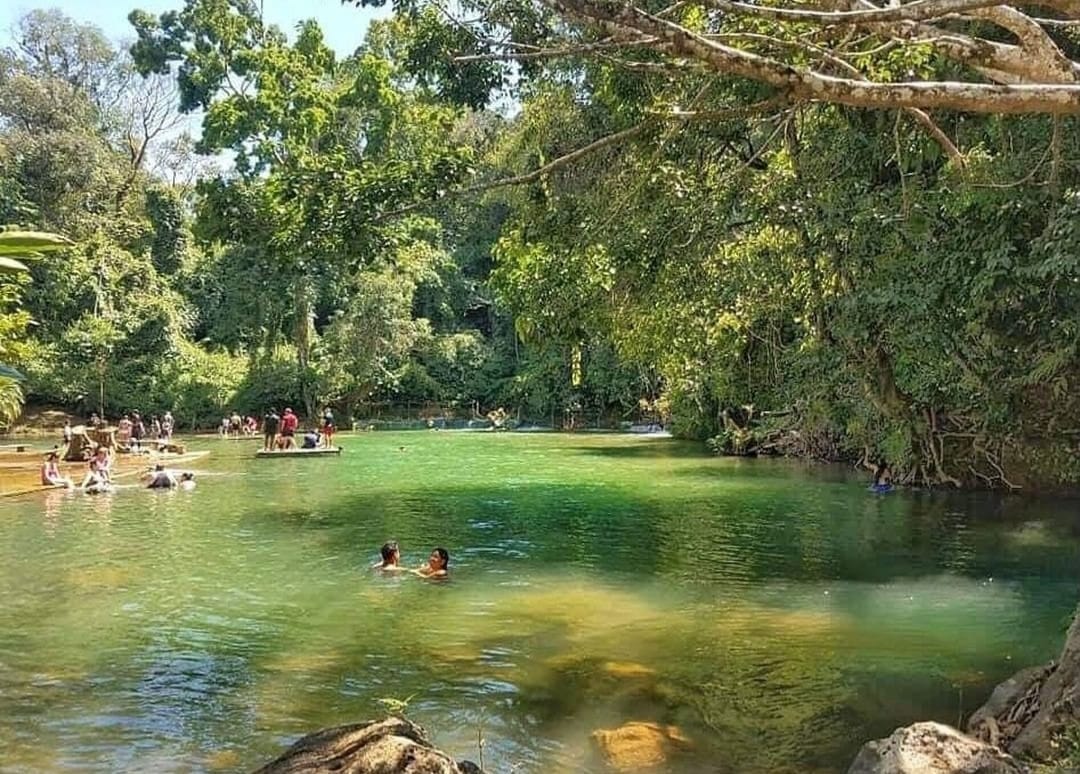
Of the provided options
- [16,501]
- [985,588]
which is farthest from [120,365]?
[985,588]

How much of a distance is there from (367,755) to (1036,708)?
14.4 feet

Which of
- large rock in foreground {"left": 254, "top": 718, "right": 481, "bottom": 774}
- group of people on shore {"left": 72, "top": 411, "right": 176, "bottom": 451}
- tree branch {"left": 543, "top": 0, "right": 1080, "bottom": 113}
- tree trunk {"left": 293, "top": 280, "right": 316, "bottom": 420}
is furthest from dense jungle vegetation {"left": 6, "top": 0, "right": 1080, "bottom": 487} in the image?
group of people on shore {"left": 72, "top": 411, "right": 176, "bottom": 451}

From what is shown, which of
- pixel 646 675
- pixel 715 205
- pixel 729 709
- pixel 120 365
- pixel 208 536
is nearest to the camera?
pixel 729 709

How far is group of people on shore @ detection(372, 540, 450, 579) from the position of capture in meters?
12.5

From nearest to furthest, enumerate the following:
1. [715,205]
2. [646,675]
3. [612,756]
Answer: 1. [612,756]
2. [646,675]
3. [715,205]

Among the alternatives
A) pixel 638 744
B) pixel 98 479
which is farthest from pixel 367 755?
pixel 98 479

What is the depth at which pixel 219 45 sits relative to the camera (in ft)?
125

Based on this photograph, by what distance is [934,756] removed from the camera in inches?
183

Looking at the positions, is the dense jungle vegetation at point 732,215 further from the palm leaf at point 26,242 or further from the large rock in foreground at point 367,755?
the large rock in foreground at point 367,755

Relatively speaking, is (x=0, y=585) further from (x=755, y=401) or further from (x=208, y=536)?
(x=755, y=401)

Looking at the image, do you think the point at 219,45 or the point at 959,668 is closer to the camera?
the point at 959,668

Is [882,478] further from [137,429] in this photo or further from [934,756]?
[137,429]

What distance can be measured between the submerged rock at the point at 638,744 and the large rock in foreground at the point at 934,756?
197 cm

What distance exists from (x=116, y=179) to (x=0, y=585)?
39.8 metres
